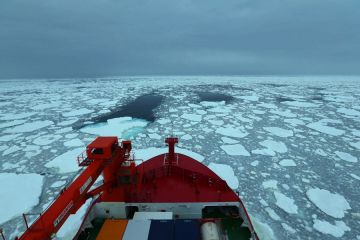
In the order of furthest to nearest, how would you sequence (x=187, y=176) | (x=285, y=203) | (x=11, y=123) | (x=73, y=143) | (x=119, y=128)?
(x=11, y=123) < (x=119, y=128) < (x=73, y=143) < (x=285, y=203) < (x=187, y=176)

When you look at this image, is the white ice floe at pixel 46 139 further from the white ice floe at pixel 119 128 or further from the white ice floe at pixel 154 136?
the white ice floe at pixel 154 136

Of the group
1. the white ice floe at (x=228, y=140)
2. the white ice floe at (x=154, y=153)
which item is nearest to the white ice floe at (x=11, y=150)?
the white ice floe at (x=154, y=153)

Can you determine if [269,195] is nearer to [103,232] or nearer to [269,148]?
[269,148]

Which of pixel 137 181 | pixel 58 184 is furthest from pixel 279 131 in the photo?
pixel 58 184

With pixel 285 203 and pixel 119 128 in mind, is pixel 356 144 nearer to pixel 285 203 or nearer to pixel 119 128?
pixel 285 203

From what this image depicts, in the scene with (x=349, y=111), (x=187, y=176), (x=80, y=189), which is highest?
(x=80, y=189)

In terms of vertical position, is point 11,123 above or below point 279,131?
below
